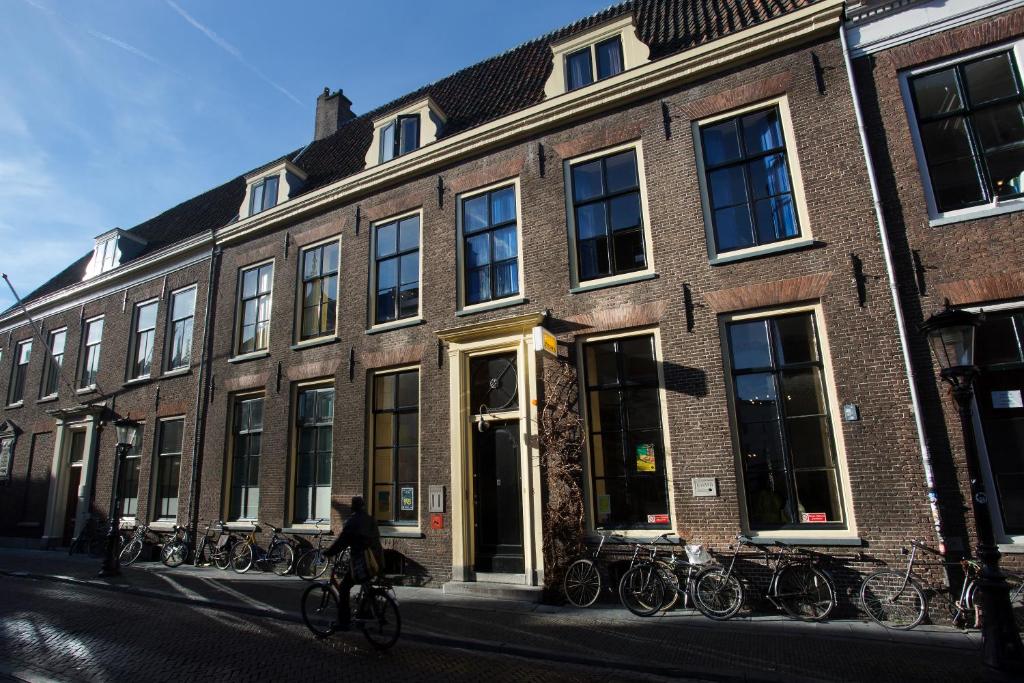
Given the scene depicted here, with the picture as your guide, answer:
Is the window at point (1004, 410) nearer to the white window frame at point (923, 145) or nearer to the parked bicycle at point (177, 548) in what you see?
the white window frame at point (923, 145)

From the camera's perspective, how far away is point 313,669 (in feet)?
19.4

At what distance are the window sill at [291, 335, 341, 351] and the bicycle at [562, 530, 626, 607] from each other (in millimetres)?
7293

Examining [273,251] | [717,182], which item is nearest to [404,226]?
[273,251]

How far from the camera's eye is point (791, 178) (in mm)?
9117

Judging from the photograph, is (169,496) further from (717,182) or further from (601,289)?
(717,182)

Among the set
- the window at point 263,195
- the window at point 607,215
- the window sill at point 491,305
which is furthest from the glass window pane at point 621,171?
the window at point 263,195

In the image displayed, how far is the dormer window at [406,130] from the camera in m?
12.9

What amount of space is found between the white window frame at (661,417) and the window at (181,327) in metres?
11.8

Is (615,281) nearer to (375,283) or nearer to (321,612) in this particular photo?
(375,283)

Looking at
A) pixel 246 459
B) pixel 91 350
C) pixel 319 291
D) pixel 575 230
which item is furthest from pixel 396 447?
pixel 91 350

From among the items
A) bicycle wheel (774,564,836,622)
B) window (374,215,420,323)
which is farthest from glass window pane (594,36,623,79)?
bicycle wheel (774,564,836,622)

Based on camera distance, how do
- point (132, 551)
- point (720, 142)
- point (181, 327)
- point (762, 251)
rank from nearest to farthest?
1. point (762, 251)
2. point (720, 142)
3. point (132, 551)
4. point (181, 327)

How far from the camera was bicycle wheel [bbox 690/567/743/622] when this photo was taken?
7629 millimetres

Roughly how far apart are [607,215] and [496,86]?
5.54 meters
